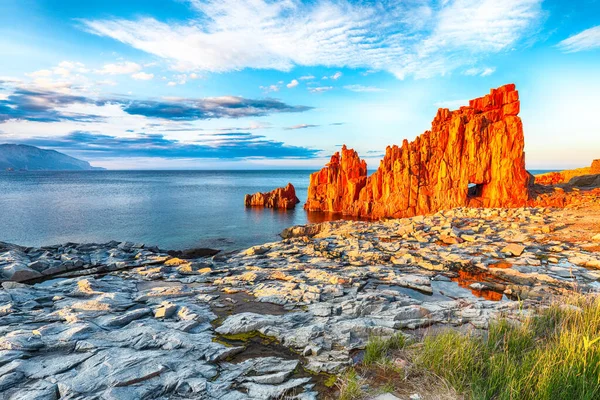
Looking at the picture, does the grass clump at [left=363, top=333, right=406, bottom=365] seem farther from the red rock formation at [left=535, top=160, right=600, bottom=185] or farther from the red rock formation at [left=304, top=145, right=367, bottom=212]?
the red rock formation at [left=535, top=160, right=600, bottom=185]

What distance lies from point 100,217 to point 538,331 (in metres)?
53.6

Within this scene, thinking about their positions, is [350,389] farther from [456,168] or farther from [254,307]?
[456,168]

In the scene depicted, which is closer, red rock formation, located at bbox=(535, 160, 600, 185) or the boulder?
the boulder

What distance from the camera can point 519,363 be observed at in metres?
5.56

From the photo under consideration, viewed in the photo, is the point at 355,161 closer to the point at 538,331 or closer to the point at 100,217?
the point at 100,217

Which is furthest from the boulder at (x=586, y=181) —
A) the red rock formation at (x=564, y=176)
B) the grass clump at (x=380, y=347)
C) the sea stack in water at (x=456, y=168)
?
the grass clump at (x=380, y=347)

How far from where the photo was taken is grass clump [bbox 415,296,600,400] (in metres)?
4.43

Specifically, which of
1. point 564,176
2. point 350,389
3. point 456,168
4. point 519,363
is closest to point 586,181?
point 564,176

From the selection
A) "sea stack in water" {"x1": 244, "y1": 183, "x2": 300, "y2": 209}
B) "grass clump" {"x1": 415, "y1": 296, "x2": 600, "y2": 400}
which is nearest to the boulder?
"sea stack in water" {"x1": 244, "y1": 183, "x2": 300, "y2": 209}

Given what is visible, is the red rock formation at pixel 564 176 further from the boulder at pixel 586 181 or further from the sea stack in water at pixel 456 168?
the sea stack in water at pixel 456 168

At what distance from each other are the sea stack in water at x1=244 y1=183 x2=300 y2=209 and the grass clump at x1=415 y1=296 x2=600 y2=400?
58.1 metres

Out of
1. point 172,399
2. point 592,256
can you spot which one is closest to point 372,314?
point 172,399

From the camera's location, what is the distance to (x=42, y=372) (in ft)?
18.5

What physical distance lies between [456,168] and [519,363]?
4401 cm
